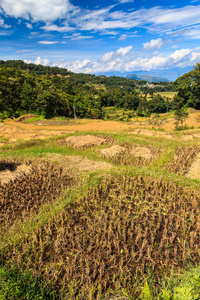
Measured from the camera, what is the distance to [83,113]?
61344 millimetres

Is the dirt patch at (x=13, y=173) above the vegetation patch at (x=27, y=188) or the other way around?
above

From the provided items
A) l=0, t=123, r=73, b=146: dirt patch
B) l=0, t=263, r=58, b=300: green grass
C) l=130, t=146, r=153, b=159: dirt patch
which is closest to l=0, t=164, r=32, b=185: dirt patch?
l=0, t=263, r=58, b=300: green grass

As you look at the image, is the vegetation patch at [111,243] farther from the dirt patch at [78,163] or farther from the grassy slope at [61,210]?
the dirt patch at [78,163]

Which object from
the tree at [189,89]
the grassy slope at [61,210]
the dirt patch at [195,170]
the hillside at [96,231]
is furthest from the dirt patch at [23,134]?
the tree at [189,89]

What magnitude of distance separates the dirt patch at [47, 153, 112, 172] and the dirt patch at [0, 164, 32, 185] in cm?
183

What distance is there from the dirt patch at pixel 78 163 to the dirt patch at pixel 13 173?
72.0 inches

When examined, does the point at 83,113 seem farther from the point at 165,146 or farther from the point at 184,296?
the point at 184,296

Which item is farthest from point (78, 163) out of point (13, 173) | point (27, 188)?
point (13, 173)

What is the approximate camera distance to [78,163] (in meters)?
10.9

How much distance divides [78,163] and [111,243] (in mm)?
6322

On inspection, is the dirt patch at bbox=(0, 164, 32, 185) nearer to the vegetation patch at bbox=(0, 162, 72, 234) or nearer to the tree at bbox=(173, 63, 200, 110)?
the vegetation patch at bbox=(0, 162, 72, 234)

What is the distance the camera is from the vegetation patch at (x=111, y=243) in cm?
405

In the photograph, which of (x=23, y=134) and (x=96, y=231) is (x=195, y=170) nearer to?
(x=96, y=231)

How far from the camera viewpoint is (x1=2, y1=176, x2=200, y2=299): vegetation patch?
13.3 ft
